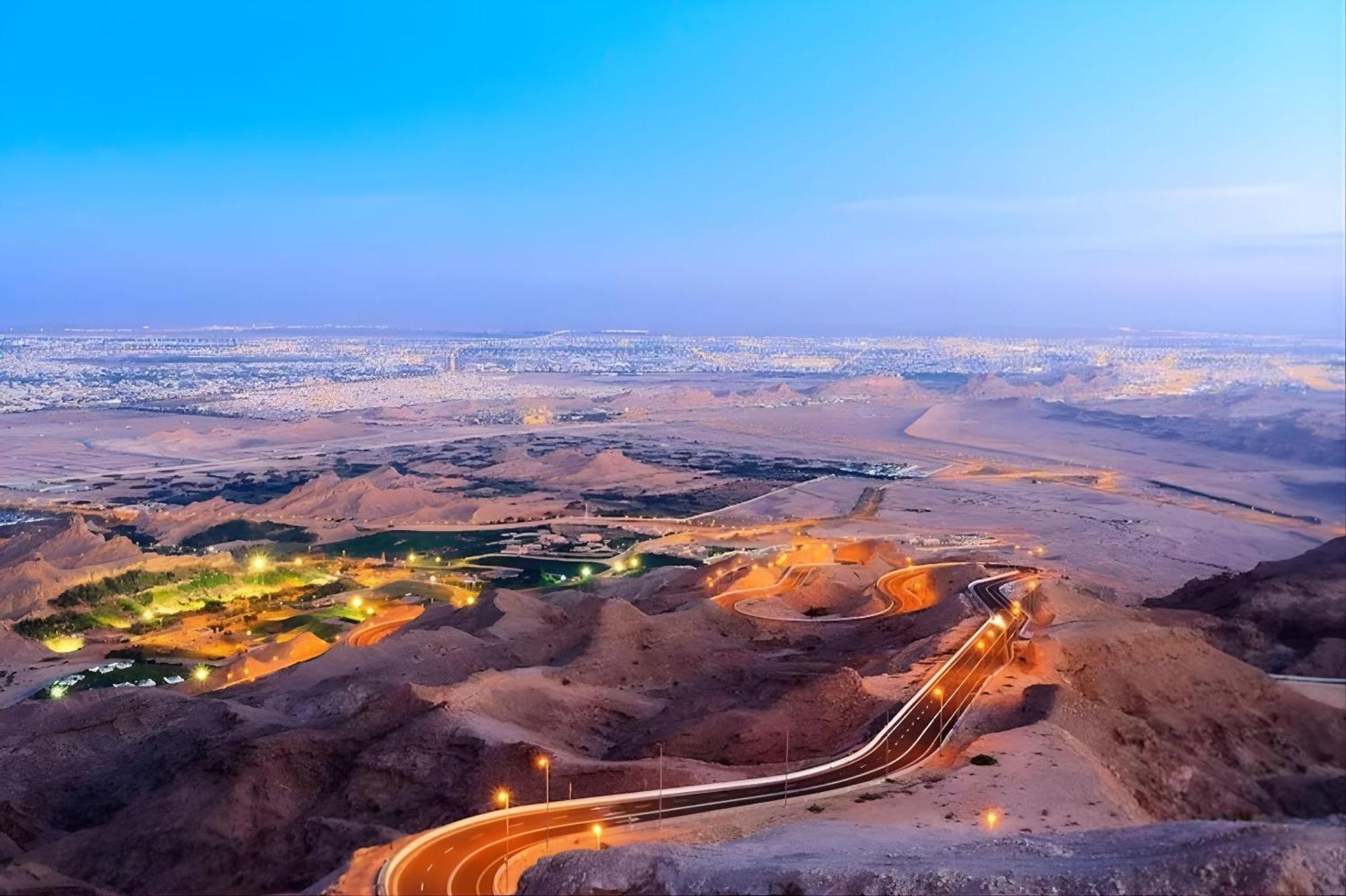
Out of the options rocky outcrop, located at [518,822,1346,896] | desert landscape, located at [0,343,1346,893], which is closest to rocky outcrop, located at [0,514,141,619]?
desert landscape, located at [0,343,1346,893]

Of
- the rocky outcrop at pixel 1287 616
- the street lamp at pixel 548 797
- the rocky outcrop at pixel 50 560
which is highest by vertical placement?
the rocky outcrop at pixel 1287 616

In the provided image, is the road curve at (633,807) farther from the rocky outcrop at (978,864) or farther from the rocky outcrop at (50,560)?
the rocky outcrop at (50,560)

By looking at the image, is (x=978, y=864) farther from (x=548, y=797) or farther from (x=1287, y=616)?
(x=1287, y=616)

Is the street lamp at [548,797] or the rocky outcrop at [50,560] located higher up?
the street lamp at [548,797]

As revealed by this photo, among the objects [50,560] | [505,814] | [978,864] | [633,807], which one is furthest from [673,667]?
[50,560]

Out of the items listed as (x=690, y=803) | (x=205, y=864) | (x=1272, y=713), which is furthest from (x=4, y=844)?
(x=1272, y=713)

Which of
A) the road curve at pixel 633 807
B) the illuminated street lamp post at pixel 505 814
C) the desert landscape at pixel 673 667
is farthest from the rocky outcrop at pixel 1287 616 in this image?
the illuminated street lamp post at pixel 505 814

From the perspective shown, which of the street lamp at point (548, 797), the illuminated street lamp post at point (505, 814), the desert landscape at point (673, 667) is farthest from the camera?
the street lamp at point (548, 797)
